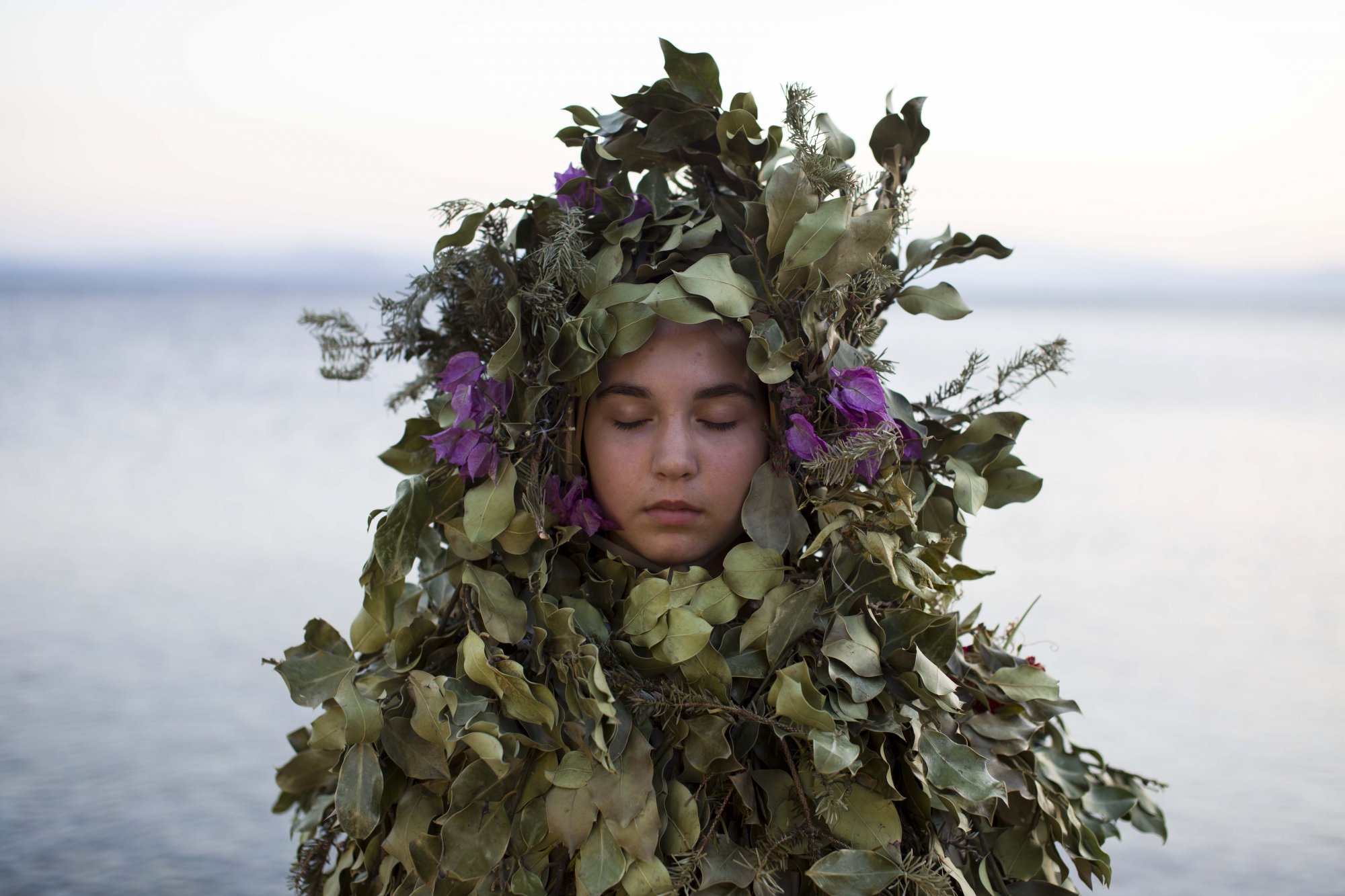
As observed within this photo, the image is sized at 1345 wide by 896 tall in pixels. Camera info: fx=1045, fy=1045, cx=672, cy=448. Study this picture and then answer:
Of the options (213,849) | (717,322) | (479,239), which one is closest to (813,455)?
(717,322)

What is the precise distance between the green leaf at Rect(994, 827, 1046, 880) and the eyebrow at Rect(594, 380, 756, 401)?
454mm

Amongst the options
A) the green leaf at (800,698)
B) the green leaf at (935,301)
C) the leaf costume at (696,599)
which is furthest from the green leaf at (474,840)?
the green leaf at (935,301)

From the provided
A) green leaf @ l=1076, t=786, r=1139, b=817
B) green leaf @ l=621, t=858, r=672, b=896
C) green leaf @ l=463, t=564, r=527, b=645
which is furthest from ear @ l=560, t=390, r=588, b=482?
green leaf @ l=1076, t=786, r=1139, b=817

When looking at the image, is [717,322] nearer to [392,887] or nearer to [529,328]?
[529,328]

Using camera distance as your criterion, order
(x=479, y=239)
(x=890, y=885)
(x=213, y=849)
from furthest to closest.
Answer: (x=213, y=849) → (x=479, y=239) → (x=890, y=885)

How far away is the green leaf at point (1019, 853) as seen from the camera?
91 centimetres

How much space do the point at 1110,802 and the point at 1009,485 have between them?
1.13 feet

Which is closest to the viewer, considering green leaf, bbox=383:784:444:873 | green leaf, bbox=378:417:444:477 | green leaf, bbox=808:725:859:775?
green leaf, bbox=808:725:859:775

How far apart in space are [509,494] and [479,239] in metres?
0.24

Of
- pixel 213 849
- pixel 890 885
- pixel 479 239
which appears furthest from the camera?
pixel 213 849

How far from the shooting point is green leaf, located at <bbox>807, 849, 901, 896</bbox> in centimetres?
78

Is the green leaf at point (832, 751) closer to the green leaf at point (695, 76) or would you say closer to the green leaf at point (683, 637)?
the green leaf at point (683, 637)

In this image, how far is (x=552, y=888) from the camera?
854 mm

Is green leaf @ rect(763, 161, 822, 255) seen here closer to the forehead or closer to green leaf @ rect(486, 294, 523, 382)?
the forehead
